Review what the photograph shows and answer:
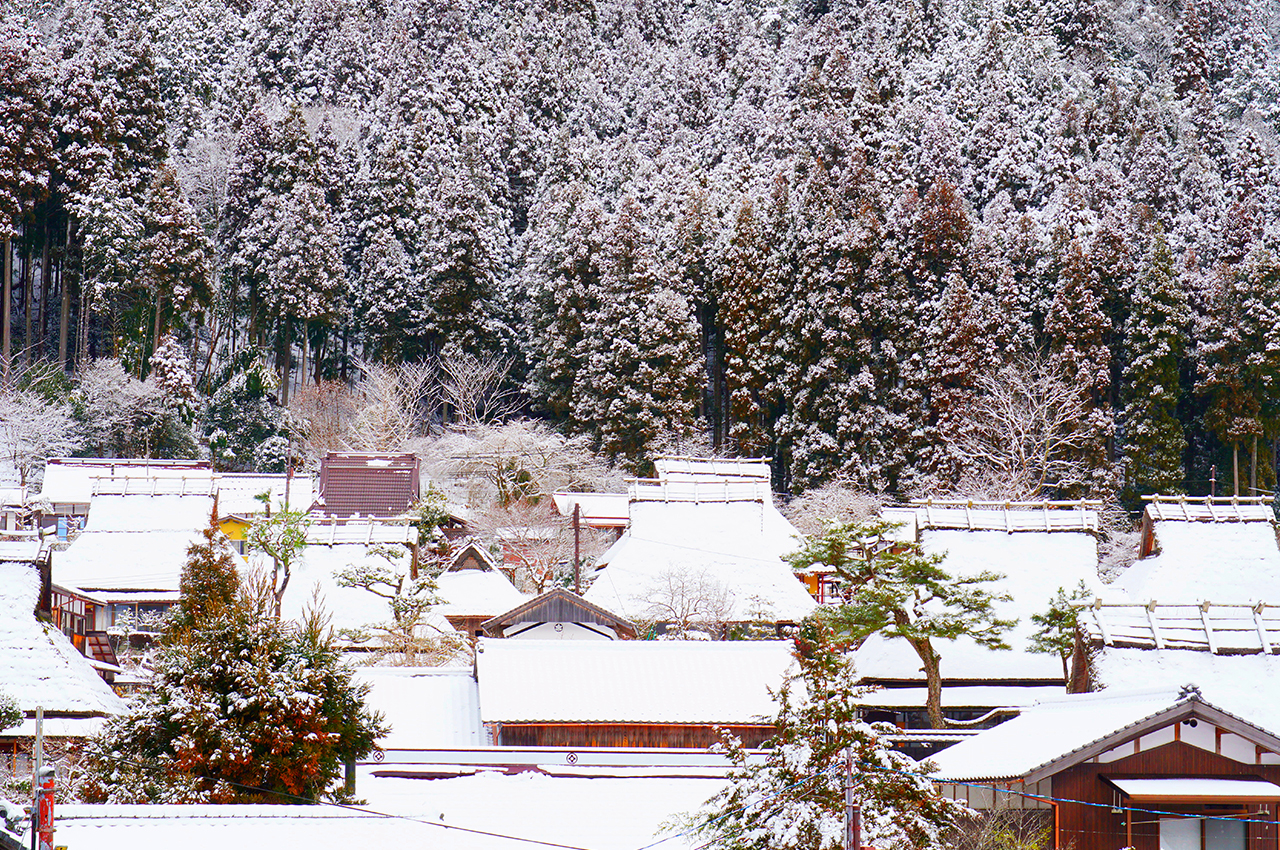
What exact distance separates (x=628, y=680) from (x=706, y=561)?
334 inches

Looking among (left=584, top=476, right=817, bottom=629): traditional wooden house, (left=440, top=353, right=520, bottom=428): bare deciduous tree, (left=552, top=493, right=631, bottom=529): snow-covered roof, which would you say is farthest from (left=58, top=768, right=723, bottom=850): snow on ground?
(left=440, top=353, right=520, bottom=428): bare deciduous tree

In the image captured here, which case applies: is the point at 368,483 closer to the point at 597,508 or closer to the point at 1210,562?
the point at 597,508

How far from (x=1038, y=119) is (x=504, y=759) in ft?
116

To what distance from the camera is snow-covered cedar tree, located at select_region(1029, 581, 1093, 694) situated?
19.3m

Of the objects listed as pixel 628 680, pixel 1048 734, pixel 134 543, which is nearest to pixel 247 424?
pixel 134 543

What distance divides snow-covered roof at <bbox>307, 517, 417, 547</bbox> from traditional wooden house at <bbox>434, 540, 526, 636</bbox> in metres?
1.13

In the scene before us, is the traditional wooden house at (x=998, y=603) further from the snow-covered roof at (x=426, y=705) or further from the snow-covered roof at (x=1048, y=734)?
the snow-covered roof at (x=426, y=705)

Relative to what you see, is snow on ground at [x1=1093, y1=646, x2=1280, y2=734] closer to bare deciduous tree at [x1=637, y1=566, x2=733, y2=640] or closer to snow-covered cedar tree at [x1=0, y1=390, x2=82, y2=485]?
bare deciduous tree at [x1=637, y1=566, x2=733, y2=640]

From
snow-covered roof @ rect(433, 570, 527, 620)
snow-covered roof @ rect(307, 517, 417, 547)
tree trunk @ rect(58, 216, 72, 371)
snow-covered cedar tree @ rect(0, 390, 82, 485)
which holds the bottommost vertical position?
snow-covered roof @ rect(433, 570, 527, 620)

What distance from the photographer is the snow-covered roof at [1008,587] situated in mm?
20906

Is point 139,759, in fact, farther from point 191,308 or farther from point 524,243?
point 524,243

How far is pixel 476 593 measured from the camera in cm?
2694

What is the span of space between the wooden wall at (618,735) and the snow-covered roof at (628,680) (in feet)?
0.52

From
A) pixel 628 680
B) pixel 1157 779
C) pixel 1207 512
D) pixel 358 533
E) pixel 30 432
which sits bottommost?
pixel 1157 779
